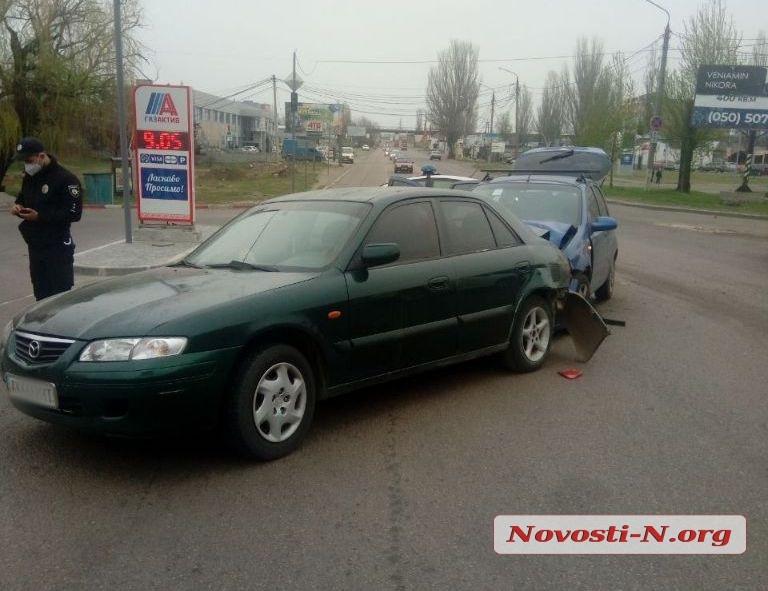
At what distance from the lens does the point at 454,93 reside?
4045 inches

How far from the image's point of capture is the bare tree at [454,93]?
10106 cm

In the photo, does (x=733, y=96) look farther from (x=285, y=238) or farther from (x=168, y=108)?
(x=285, y=238)

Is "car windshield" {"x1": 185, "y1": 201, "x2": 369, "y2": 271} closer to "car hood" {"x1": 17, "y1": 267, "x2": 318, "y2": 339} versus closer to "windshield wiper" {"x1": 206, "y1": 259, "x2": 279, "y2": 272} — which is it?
"windshield wiper" {"x1": 206, "y1": 259, "x2": 279, "y2": 272}

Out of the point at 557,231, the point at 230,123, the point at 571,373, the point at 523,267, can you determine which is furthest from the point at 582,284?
the point at 230,123

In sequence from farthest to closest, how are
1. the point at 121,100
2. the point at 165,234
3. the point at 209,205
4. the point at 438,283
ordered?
1. the point at 209,205
2. the point at 165,234
3. the point at 121,100
4. the point at 438,283

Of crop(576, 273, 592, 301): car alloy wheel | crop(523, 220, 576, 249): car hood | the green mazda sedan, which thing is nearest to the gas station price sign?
crop(523, 220, 576, 249): car hood

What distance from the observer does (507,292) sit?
20.3 feet

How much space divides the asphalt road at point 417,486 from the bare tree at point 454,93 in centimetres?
9909

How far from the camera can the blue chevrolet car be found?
26.9 feet

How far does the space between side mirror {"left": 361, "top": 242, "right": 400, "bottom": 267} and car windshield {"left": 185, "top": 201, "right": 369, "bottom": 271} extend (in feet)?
0.75

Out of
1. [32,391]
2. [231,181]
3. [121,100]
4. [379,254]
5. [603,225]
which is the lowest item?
[231,181]

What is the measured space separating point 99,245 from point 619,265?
10.2 metres

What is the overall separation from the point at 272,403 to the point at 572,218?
5.34 meters

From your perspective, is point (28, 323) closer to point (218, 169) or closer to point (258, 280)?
point (258, 280)
